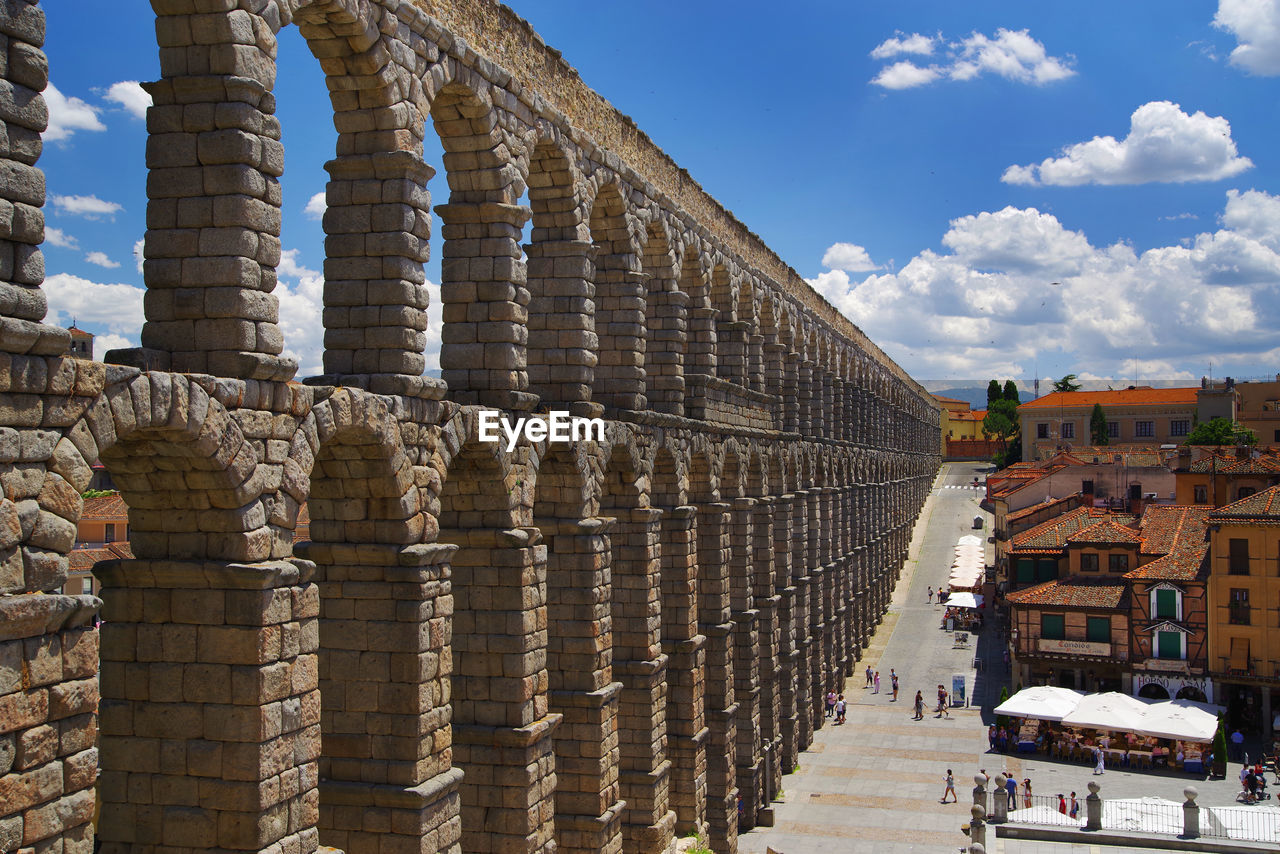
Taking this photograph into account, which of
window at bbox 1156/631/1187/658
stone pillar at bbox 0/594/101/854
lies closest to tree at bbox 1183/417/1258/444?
window at bbox 1156/631/1187/658

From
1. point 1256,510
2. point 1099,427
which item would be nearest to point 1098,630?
point 1256,510

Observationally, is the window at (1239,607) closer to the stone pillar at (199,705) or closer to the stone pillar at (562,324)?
the stone pillar at (562,324)

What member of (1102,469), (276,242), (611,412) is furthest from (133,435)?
(1102,469)

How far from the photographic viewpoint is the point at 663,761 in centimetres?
2462

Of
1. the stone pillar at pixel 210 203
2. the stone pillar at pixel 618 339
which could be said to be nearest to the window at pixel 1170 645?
the stone pillar at pixel 618 339

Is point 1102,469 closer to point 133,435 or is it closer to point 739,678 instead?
point 739,678

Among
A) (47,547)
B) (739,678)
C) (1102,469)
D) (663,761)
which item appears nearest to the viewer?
(47,547)

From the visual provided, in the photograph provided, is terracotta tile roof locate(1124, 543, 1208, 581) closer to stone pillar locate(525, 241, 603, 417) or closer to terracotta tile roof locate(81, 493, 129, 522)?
stone pillar locate(525, 241, 603, 417)

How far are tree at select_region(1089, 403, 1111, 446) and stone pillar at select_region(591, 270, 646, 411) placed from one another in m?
94.2

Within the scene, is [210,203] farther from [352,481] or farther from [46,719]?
[46,719]

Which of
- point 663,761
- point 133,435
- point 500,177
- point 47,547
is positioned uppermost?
point 500,177

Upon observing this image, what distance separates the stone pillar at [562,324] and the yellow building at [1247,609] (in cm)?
3102

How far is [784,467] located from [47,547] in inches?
1180

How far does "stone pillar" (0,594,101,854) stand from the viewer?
8742 mm
